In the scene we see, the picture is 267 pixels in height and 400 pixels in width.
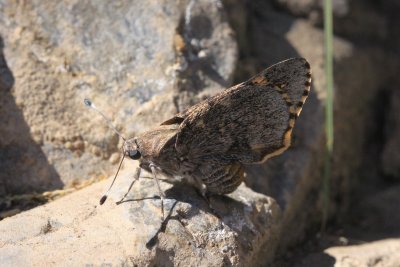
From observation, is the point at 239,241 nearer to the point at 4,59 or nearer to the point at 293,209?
the point at 293,209

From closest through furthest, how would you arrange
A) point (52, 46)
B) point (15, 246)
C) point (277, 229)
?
point (15, 246), point (277, 229), point (52, 46)

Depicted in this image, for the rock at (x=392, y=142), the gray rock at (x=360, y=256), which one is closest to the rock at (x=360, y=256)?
the gray rock at (x=360, y=256)

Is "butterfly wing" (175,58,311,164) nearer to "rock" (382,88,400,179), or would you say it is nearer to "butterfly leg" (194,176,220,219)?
"butterfly leg" (194,176,220,219)

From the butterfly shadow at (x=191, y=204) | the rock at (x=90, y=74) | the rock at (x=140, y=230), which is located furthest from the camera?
the rock at (x=90, y=74)

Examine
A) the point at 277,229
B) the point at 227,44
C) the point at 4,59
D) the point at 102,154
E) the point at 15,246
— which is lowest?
the point at 277,229

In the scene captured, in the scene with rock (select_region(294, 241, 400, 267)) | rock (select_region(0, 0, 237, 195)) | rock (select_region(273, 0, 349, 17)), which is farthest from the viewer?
rock (select_region(273, 0, 349, 17))

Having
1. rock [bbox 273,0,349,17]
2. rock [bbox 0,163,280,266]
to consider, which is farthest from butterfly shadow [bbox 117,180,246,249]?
rock [bbox 273,0,349,17]

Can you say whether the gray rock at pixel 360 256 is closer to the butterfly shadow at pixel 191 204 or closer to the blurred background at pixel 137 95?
the blurred background at pixel 137 95

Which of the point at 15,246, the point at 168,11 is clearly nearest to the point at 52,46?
the point at 168,11
